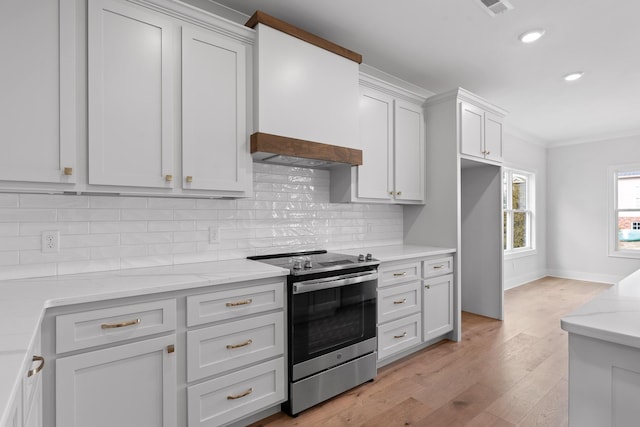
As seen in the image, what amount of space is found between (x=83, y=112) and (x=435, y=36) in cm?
261

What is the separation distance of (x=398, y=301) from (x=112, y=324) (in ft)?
6.82

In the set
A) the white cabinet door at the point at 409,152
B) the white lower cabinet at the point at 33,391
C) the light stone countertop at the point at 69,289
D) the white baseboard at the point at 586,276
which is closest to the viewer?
the light stone countertop at the point at 69,289

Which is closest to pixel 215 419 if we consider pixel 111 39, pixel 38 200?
pixel 38 200

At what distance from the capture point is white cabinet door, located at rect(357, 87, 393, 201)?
3.08 meters

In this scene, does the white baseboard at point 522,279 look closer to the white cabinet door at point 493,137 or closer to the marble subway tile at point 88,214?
the white cabinet door at point 493,137

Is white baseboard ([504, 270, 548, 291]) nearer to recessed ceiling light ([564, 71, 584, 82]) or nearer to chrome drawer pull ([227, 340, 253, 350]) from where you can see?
recessed ceiling light ([564, 71, 584, 82])

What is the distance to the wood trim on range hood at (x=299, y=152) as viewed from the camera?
2275 millimetres

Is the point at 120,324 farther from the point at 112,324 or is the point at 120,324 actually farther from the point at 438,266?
the point at 438,266

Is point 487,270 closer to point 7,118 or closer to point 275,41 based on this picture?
point 275,41

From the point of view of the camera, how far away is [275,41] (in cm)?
237

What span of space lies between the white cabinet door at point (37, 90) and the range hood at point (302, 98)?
3.32ft

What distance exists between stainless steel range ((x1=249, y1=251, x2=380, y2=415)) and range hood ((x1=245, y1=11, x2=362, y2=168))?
79 centimetres

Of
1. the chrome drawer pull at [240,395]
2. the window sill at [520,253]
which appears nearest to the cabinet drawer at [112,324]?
the chrome drawer pull at [240,395]

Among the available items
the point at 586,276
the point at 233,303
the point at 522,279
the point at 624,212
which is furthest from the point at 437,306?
the point at 624,212
